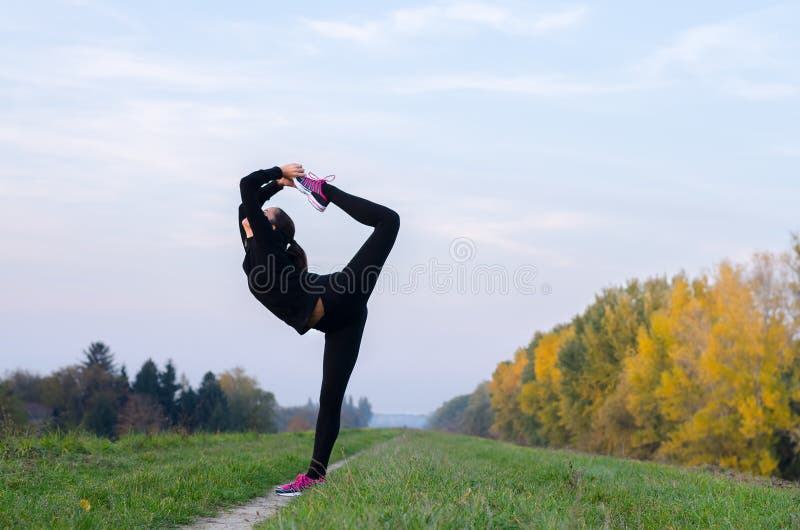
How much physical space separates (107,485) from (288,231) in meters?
3.18

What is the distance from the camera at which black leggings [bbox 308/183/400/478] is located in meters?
5.99

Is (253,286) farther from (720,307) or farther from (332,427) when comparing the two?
(720,307)

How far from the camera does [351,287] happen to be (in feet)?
19.7

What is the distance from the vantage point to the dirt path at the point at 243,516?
5.62 meters

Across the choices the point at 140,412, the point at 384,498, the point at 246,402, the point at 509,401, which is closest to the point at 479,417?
the point at 509,401

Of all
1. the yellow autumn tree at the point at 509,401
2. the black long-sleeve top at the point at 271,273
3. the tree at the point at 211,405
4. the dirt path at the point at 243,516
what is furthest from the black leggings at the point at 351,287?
the yellow autumn tree at the point at 509,401

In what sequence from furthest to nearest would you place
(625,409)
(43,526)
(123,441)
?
1. (625,409)
2. (123,441)
3. (43,526)

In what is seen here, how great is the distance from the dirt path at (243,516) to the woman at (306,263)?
57.7 inches

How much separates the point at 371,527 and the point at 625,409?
46.4 metres

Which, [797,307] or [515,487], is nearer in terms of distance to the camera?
[515,487]

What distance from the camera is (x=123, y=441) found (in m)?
14.0

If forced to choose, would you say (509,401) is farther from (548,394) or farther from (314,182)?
(314,182)

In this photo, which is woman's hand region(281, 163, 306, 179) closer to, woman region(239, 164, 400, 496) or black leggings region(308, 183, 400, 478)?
woman region(239, 164, 400, 496)

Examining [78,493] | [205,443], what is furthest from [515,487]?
[205,443]
